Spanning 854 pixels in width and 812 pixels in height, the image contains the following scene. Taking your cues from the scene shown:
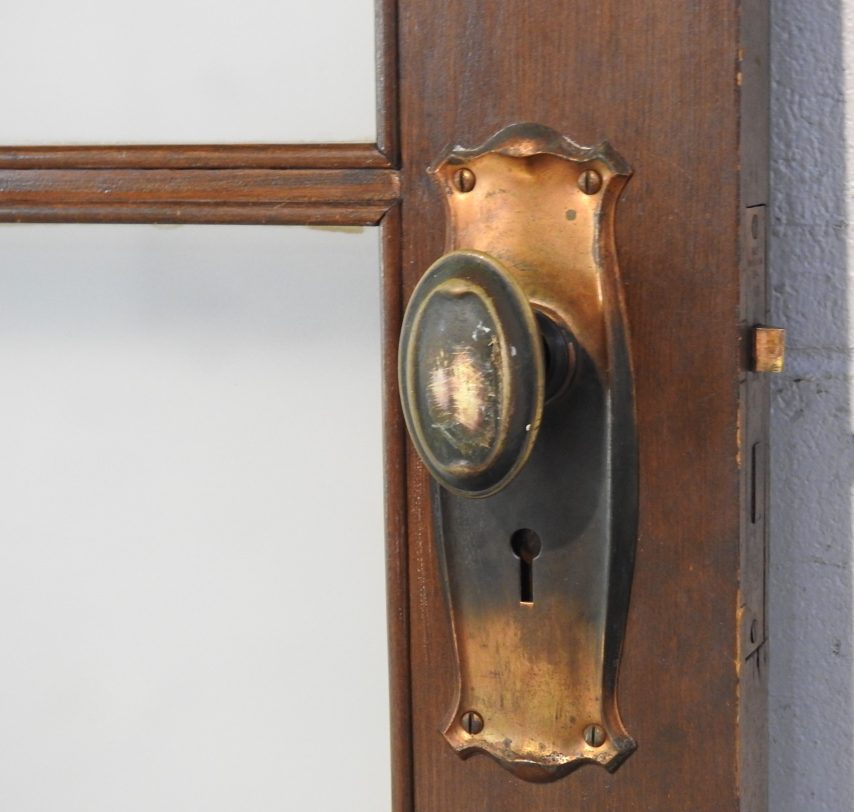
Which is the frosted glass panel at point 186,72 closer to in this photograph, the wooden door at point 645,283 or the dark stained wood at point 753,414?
the wooden door at point 645,283

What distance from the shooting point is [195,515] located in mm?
599

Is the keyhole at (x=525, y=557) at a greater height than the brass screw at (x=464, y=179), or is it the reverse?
the brass screw at (x=464, y=179)

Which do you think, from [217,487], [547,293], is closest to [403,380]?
[547,293]

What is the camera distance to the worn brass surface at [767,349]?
47 cm

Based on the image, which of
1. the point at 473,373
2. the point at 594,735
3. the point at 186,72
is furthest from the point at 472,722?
the point at 186,72

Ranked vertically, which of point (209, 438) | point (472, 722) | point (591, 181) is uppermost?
point (591, 181)

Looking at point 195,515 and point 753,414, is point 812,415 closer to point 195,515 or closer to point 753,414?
point 753,414

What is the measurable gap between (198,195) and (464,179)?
0.12 m

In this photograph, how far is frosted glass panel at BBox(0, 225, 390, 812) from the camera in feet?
1.89

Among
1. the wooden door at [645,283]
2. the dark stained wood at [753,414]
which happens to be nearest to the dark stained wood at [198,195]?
the wooden door at [645,283]

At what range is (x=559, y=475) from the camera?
48 centimetres

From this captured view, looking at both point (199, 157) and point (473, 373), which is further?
point (199, 157)

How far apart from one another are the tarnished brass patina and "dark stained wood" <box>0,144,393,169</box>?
0.04 meters

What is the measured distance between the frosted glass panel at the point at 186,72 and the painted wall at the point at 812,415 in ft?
0.57
